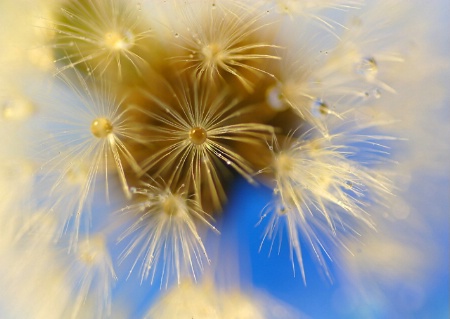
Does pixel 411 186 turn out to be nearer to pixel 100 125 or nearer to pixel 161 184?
pixel 161 184

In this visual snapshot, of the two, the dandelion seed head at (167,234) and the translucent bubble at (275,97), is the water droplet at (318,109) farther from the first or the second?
the dandelion seed head at (167,234)

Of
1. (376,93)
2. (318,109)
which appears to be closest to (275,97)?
(318,109)

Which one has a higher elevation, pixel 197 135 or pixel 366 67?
pixel 366 67

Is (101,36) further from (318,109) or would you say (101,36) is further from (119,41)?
(318,109)

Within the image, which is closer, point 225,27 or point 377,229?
point 225,27

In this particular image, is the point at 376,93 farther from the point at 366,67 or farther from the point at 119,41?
the point at 119,41

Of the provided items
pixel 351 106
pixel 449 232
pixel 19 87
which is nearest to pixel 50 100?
pixel 19 87

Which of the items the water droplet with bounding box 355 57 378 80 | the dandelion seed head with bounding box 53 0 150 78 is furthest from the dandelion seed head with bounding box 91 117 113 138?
the water droplet with bounding box 355 57 378 80
